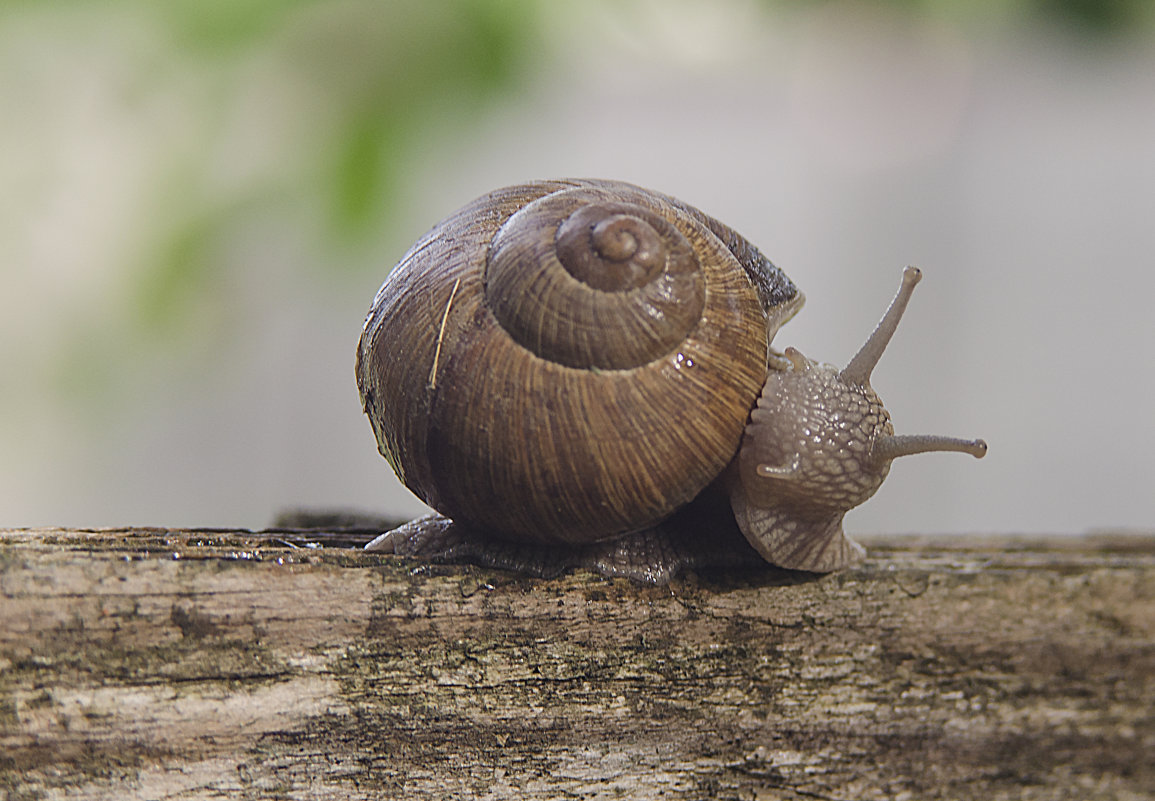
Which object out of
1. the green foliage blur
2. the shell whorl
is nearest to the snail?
the shell whorl

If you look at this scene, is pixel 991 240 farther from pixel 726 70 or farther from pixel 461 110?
pixel 461 110

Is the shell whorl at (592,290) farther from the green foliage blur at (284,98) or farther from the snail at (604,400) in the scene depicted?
the green foliage blur at (284,98)

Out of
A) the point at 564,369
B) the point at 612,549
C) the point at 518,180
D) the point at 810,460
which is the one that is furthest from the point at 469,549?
the point at 518,180

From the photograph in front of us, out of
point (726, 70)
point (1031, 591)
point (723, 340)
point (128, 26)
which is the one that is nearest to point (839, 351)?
point (726, 70)

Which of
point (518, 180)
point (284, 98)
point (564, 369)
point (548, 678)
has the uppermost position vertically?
point (284, 98)

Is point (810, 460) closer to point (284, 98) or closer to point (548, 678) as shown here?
point (548, 678)

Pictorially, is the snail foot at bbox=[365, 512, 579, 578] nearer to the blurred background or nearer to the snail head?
the snail head

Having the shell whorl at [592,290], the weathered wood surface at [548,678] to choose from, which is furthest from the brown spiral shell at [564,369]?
the weathered wood surface at [548,678]
